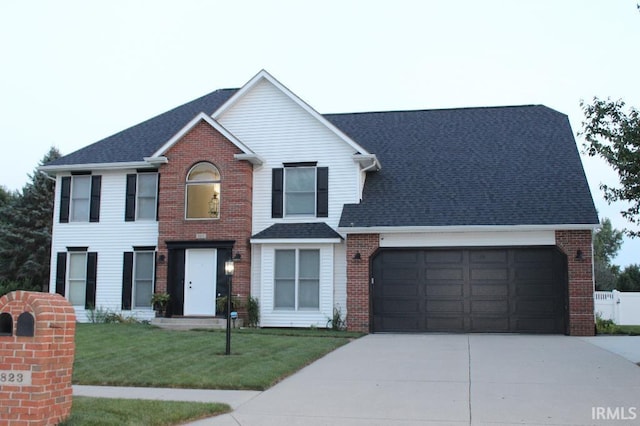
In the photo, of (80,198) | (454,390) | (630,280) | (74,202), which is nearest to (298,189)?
(80,198)

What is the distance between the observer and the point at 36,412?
22.0 feet

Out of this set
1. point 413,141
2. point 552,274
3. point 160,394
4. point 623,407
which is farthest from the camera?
point 413,141

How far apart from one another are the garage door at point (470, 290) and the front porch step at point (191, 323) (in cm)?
447

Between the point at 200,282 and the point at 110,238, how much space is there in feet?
12.2

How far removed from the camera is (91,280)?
70.6ft

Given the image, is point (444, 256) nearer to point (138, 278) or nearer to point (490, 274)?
point (490, 274)

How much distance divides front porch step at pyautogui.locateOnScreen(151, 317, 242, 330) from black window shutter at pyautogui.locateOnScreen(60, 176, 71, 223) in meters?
5.28

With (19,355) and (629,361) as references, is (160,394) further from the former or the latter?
(629,361)

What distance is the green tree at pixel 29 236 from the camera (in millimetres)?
37156

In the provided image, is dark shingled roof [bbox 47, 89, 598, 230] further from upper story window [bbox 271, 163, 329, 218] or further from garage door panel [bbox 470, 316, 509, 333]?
garage door panel [bbox 470, 316, 509, 333]

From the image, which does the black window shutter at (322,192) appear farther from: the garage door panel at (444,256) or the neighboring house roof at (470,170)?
the garage door panel at (444,256)

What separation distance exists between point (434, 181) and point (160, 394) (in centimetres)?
1305

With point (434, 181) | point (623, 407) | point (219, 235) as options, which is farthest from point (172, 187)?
point (623, 407)

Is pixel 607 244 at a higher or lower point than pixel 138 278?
higher
